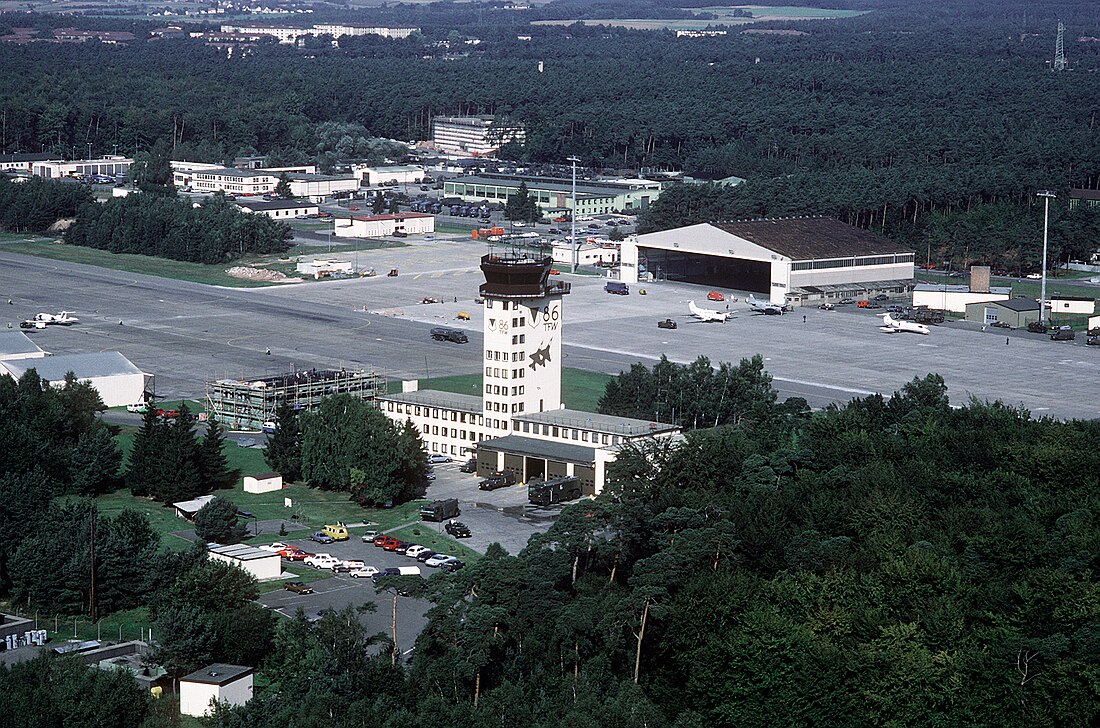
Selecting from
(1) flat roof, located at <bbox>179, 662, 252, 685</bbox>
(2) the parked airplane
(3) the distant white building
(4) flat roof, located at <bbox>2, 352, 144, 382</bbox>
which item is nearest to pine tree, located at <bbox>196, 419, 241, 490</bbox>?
(4) flat roof, located at <bbox>2, 352, 144, 382</bbox>

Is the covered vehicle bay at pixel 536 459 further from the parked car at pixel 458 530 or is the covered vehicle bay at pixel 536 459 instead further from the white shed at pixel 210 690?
the white shed at pixel 210 690

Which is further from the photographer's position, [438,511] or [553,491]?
[553,491]

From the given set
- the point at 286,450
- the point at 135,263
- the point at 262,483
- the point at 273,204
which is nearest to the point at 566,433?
the point at 286,450

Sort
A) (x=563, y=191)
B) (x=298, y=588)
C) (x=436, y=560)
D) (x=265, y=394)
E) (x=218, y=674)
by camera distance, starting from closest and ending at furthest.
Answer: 1. (x=218, y=674)
2. (x=298, y=588)
3. (x=436, y=560)
4. (x=265, y=394)
5. (x=563, y=191)

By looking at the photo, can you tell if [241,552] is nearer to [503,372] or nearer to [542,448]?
[542,448]

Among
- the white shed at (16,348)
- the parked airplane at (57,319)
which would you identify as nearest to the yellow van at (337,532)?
the white shed at (16,348)

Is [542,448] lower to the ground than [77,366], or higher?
lower

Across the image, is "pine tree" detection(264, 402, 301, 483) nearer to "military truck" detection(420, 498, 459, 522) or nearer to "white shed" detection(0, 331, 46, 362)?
"military truck" detection(420, 498, 459, 522)
